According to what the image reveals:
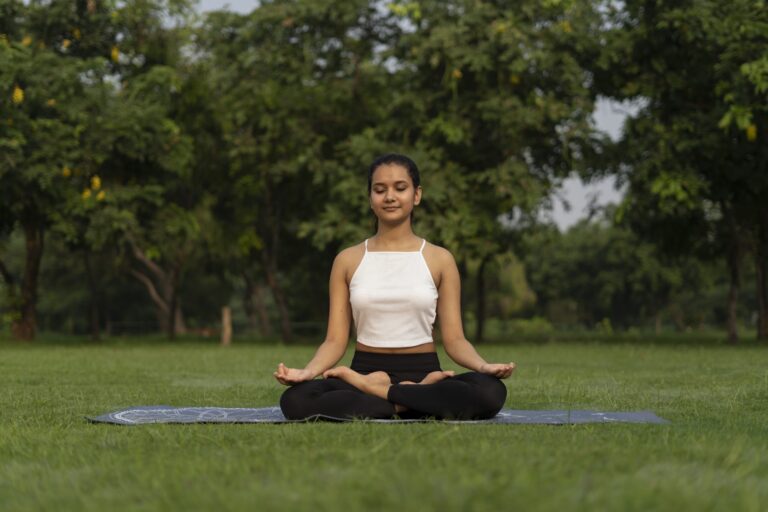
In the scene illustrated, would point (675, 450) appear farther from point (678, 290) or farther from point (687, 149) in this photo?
point (678, 290)

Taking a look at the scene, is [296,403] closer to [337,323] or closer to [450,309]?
[337,323]

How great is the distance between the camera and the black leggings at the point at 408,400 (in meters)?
6.51

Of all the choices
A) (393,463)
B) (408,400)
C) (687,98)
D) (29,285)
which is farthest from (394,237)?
(29,285)

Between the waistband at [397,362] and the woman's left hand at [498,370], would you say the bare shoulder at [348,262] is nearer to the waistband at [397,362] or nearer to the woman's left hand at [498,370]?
the waistband at [397,362]

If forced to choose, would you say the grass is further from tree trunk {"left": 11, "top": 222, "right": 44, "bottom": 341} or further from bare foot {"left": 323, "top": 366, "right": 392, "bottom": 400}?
tree trunk {"left": 11, "top": 222, "right": 44, "bottom": 341}

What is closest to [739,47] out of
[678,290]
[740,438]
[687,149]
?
[687,149]

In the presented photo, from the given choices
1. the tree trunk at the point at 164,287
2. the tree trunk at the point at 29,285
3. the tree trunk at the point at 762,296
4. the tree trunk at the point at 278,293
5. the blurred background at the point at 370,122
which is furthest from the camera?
the tree trunk at the point at 164,287

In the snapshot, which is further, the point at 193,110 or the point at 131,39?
the point at 193,110

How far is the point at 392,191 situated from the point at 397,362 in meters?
1.10

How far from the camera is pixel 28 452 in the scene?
16.9ft

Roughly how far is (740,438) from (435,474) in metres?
2.19

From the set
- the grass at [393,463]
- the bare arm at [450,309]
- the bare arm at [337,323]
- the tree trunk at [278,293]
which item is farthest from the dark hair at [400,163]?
the tree trunk at [278,293]

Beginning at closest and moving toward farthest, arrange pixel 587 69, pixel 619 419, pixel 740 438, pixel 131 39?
pixel 740 438, pixel 619 419, pixel 587 69, pixel 131 39

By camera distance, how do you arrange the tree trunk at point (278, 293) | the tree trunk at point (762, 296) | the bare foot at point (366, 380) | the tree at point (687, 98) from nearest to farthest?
1. the bare foot at point (366, 380)
2. the tree at point (687, 98)
3. the tree trunk at point (762, 296)
4. the tree trunk at point (278, 293)
